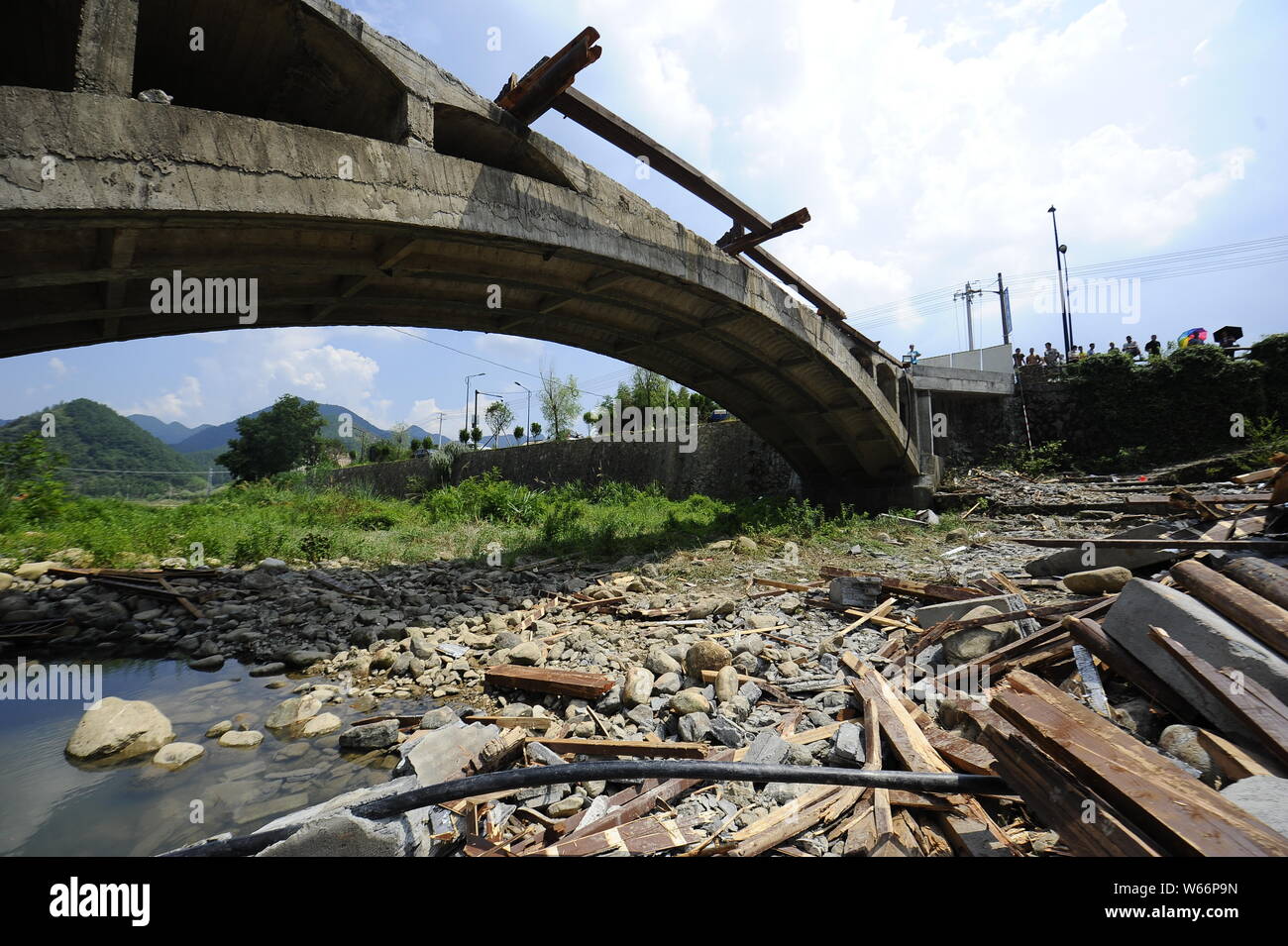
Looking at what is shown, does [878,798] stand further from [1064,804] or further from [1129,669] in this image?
[1129,669]

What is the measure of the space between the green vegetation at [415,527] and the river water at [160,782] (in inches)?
192

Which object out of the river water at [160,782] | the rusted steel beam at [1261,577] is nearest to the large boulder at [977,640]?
the rusted steel beam at [1261,577]

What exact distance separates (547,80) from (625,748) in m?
6.45

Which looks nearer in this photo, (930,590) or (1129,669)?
(1129,669)

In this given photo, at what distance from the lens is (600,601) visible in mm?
6758

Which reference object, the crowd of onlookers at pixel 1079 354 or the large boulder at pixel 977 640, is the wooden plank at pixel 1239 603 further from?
the crowd of onlookers at pixel 1079 354

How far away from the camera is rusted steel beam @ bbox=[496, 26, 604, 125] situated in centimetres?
544

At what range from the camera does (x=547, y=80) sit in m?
5.68

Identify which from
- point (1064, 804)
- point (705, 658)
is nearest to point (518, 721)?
point (705, 658)

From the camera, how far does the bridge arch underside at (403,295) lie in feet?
14.9

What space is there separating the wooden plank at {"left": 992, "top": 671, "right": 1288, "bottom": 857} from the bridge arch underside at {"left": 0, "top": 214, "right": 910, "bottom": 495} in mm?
6186

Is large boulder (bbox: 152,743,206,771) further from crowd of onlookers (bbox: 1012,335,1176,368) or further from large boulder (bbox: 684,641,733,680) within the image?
crowd of onlookers (bbox: 1012,335,1176,368)

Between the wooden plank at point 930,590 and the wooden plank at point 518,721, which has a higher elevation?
the wooden plank at point 930,590
